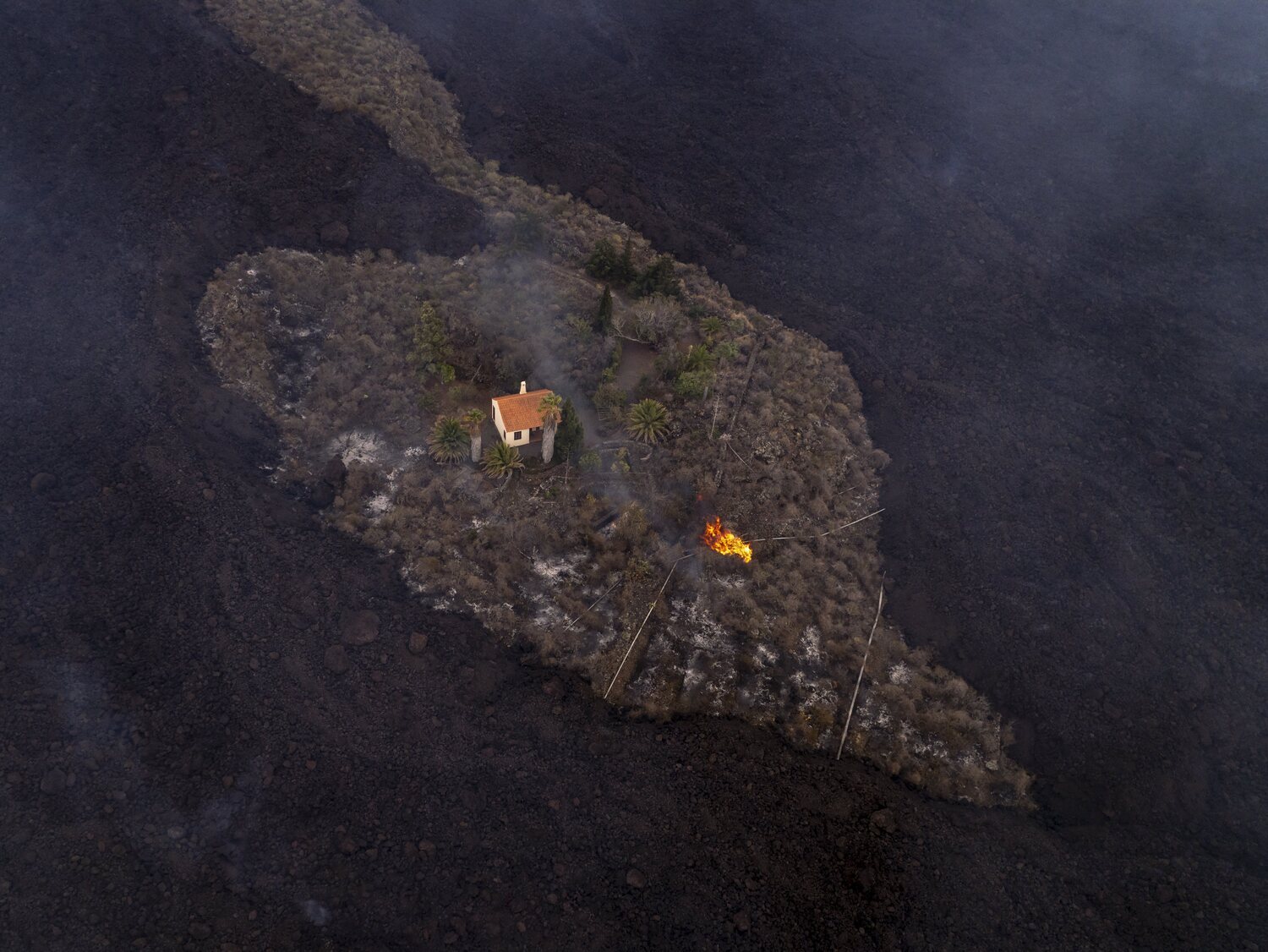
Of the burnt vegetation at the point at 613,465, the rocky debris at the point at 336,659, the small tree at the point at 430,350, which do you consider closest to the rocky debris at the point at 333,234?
the burnt vegetation at the point at 613,465

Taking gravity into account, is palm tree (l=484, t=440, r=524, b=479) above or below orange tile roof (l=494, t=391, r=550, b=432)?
below

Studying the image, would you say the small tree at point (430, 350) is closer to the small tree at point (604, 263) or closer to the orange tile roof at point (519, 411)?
the orange tile roof at point (519, 411)

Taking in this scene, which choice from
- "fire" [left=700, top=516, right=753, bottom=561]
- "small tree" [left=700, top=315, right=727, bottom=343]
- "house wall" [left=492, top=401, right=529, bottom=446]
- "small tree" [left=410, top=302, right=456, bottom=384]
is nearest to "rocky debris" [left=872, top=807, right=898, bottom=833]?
"fire" [left=700, top=516, right=753, bottom=561]

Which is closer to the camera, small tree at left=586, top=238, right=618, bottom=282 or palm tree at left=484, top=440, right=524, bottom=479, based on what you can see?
palm tree at left=484, top=440, right=524, bottom=479

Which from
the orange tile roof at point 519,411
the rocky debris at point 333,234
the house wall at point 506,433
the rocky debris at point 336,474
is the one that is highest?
the rocky debris at point 333,234

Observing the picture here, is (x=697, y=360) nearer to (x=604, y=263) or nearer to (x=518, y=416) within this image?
→ (x=604, y=263)

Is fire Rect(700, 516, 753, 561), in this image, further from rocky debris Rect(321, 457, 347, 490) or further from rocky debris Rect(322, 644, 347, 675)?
rocky debris Rect(321, 457, 347, 490)
